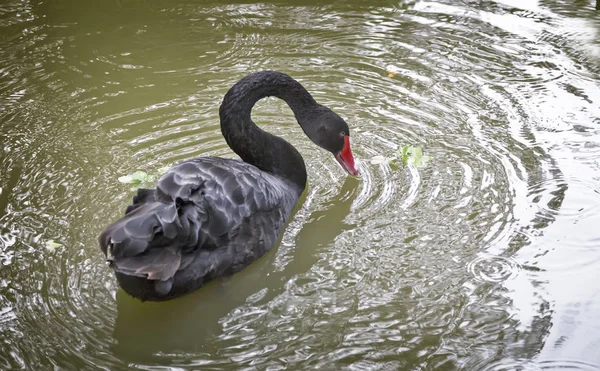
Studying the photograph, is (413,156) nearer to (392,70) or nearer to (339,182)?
(339,182)

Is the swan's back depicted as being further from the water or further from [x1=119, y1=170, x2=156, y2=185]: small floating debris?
[x1=119, y1=170, x2=156, y2=185]: small floating debris

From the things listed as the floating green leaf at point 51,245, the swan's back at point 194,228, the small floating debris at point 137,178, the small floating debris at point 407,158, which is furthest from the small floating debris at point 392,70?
the floating green leaf at point 51,245

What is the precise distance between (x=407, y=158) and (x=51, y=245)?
2.25 metres

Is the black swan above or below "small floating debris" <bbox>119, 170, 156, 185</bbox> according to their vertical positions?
above

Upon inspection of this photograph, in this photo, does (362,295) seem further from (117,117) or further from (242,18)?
(242,18)

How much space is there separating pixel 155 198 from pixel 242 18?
3.76 m

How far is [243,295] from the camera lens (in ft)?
11.3

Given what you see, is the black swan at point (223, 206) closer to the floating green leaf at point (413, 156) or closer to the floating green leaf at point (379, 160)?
the floating green leaf at point (379, 160)

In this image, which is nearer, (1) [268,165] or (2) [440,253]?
(2) [440,253]

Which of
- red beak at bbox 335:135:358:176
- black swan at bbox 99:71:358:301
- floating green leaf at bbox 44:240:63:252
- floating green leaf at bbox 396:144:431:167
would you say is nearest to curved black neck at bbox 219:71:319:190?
black swan at bbox 99:71:358:301

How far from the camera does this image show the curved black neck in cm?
420

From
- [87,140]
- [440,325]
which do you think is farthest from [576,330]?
[87,140]

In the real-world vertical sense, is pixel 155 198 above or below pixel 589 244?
above

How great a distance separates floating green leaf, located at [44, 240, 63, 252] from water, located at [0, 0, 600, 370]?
0.01 m
